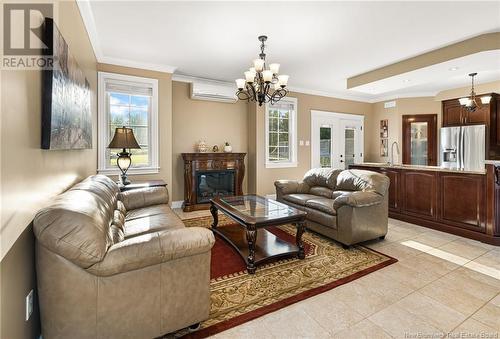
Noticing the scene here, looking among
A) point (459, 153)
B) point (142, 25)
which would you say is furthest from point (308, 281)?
point (459, 153)

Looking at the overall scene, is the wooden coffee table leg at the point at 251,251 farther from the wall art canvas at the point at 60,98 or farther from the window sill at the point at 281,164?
the window sill at the point at 281,164

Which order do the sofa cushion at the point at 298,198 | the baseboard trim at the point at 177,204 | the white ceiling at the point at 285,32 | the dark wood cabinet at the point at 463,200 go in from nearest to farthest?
the white ceiling at the point at 285,32
the dark wood cabinet at the point at 463,200
the sofa cushion at the point at 298,198
the baseboard trim at the point at 177,204

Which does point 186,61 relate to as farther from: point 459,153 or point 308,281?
point 459,153

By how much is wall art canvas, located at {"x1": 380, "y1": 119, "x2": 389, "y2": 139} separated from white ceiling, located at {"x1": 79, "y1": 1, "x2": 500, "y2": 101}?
2.49m

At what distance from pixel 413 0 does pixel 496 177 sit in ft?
7.99

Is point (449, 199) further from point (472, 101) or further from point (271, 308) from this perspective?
point (271, 308)

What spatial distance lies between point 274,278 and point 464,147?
574cm

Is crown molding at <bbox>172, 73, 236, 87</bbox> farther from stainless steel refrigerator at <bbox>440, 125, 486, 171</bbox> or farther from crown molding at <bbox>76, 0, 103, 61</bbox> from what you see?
stainless steel refrigerator at <bbox>440, 125, 486, 171</bbox>

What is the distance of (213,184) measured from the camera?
17.7ft

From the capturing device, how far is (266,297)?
208 cm

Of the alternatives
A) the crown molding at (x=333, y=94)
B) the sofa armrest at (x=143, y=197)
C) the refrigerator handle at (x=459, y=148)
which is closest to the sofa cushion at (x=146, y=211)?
the sofa armrest at (x=143, y=197)

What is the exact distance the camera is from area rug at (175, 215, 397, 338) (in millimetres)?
1896

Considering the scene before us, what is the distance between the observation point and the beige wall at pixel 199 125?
514cm
